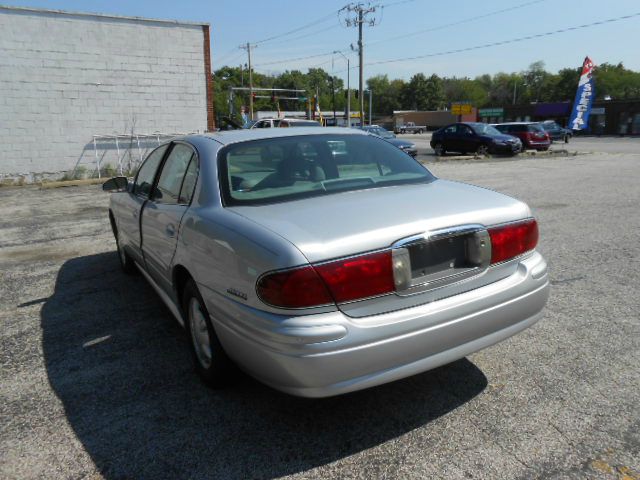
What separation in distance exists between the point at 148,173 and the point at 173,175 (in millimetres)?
804

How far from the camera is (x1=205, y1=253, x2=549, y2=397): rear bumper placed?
7.37 ft

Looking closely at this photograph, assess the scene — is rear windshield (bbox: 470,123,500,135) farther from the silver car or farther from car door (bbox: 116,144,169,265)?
the silver car

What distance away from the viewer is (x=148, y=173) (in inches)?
173

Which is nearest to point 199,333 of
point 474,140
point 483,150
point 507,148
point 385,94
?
point 507,148

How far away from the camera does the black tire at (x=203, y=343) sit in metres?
2.93

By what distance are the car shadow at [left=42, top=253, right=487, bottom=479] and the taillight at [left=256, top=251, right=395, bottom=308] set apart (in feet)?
2.58

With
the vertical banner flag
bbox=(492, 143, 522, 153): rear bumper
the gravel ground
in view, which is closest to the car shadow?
the gravel ground

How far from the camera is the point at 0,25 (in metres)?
15.1

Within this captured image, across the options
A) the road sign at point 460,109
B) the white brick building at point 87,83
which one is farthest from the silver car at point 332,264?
the road sign at point 460,109

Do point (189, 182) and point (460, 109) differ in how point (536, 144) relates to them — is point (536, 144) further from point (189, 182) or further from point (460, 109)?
point (460, 109)

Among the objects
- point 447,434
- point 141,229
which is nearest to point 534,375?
point 447,434

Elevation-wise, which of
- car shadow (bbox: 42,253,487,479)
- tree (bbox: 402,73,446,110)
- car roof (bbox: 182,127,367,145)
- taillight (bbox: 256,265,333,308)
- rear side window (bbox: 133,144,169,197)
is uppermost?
tree (bbox: 402,73,446,110)

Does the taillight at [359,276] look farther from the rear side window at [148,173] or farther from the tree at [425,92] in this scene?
the tree at [425,92]

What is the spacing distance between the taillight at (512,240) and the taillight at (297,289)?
103cm
